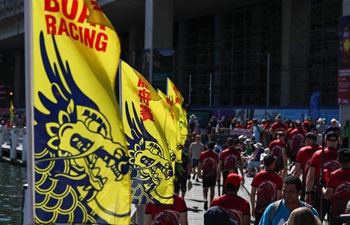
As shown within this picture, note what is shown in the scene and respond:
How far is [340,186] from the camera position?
→ 29.0 feet

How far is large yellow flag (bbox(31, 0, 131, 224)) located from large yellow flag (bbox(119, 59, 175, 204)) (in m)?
3.28

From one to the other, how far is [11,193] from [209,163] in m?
10.8

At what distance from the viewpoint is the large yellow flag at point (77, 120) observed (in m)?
4.55

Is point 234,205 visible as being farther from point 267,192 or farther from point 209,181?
point 209,181

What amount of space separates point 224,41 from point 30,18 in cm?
4644

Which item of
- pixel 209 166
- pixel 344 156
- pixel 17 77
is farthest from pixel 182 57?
pixel 344 156

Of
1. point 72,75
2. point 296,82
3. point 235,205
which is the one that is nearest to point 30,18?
point 72,75

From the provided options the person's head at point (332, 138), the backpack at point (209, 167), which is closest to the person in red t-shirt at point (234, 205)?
the person's head at point (332, 138)

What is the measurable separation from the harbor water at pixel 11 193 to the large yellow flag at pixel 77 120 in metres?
14.1

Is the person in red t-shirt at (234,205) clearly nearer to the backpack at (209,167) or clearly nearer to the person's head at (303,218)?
the person's head at (303,218)

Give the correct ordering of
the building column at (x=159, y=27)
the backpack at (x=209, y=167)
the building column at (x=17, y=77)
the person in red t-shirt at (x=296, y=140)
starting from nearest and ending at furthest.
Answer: the backpack at (x=209, y=167)
the person in red t-shirt at (x=296, y=140)
the building column at (x=159, y=27)
the building column at (x=17, y=77)

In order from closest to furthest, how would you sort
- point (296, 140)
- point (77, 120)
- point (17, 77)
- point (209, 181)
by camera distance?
1. point (77, 120)
2. point (209, 181)
3. point (296, 140)
4. point (17, 77)

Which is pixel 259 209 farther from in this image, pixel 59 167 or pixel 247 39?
pixel 247 39

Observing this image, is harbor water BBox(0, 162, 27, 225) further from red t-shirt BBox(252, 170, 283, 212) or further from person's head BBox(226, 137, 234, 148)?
red t-shirt BBox(252, 170, 283, 212)
